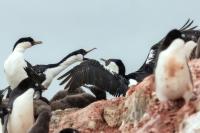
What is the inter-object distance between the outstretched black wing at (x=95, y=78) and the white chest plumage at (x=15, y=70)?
4.64 feet

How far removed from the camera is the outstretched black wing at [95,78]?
20.0 meters

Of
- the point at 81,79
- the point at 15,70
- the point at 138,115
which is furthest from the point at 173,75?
the point at 15,70

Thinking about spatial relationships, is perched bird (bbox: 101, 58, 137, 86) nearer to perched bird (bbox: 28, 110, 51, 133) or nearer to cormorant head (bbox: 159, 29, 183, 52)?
perched bird (bbox: 28, 110, 51, 133)

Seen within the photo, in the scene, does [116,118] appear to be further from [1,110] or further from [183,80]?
[183,80]

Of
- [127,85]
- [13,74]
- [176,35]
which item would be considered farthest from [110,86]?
[176,35]

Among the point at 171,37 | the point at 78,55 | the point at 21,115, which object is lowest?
the point at 78,55

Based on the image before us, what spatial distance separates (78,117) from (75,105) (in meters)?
3.51

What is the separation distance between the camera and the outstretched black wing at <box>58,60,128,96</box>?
2005 centimetres

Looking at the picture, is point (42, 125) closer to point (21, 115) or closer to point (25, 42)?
point (21, 115)

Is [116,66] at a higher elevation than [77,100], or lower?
higher

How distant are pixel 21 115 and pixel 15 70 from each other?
512 cm

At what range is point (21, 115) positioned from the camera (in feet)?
52.6

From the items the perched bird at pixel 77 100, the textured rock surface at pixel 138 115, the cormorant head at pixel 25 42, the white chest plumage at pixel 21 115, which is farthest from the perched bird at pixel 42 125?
the cormorant head at pixel 25 42

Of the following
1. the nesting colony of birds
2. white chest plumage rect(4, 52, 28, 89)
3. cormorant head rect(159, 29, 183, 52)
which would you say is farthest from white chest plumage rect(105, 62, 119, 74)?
cormorant head rect(159, 29, 183, 52)
